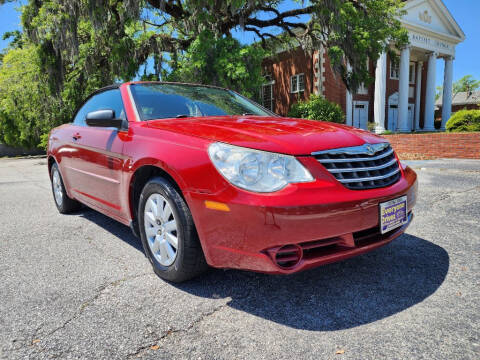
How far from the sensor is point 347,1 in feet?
44.0

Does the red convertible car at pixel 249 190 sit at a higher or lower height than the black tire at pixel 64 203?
higher

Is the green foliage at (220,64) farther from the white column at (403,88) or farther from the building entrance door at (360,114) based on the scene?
the white column at (403,88)

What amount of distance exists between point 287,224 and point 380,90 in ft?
76.0

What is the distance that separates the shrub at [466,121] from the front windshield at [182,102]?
13.5 metres

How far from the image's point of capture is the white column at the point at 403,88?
23.5 meters

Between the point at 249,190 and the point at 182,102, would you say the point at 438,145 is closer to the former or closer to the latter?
the point at 182,102

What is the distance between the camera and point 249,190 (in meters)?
1.88

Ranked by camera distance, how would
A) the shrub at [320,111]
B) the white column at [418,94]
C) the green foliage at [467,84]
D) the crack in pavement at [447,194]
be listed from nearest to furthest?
the crack in pavement at [447,194]
the shrub at [320,111]
the white column at [418,94]
the green foliage at [467,84]

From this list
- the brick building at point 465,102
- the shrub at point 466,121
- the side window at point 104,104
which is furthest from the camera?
the brick building at point 465,102

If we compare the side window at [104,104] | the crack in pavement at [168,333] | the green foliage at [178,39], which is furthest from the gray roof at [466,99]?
the crack in pavement at [168,333]

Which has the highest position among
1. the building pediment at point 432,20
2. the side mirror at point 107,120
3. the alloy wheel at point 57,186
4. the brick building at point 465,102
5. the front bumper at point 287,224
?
the building pediment at point 432,20

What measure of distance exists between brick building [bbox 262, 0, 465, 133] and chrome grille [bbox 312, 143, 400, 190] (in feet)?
64.4

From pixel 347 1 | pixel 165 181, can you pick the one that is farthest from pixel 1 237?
pixel 347 1

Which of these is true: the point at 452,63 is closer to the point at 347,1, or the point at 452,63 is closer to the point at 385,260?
the point at 347,1
